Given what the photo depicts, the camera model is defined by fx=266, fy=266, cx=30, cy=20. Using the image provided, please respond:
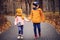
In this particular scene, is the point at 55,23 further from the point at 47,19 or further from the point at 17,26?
the point at 17,26

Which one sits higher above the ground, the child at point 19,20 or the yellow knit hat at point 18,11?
the yellow knit hat at point 18,11

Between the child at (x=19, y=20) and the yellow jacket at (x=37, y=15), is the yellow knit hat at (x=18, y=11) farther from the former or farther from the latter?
the yellow jacket at (x=37, y=15)

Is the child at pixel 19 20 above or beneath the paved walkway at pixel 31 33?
above

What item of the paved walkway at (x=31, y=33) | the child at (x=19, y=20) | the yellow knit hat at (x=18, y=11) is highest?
the yellow knit hat at (x=18, y=11)

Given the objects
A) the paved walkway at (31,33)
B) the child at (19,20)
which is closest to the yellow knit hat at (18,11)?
the child at (19,20)

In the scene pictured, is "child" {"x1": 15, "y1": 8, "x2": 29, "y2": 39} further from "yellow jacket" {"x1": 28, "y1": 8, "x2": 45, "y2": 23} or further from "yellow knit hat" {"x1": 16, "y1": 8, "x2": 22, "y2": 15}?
"yellow jacket" {"x1": 28, "y1": 8, "x2": 45, "y2": 23}

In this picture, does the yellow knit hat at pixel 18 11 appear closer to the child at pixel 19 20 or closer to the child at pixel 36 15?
the child at pixel 19 20

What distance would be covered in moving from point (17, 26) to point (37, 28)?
279 mm

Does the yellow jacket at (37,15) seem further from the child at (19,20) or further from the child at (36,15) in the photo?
the child at (19,20)

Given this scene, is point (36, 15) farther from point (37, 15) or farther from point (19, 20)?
point (19, 20)

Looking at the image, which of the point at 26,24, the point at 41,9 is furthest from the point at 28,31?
the point at 41,9

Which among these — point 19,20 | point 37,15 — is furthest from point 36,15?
point 19,20

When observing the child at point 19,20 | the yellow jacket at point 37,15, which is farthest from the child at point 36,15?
the child at point 19,20

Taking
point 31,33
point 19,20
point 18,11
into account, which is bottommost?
point 31,33
